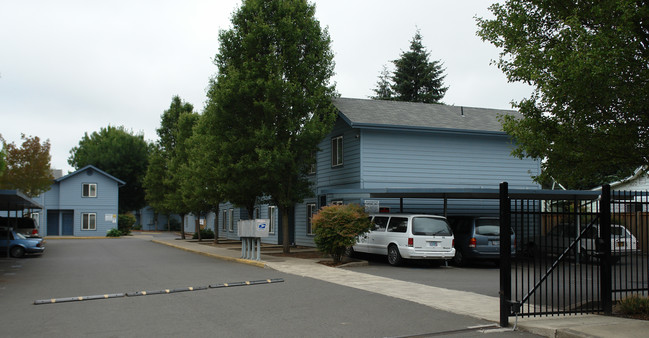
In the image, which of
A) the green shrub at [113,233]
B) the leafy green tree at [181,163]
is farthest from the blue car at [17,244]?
the green shrub at [113,233]

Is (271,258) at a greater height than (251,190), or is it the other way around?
(251,190)

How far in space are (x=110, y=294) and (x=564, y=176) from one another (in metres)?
9.80

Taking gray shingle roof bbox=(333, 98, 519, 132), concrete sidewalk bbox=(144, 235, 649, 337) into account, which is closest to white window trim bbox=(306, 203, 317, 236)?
gray shingle roof bbox=(333, 98, 519, 132)

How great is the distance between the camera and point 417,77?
5419 centimetres

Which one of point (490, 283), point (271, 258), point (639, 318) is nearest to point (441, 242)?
point (490, 283)

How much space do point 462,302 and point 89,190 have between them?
1939 inches

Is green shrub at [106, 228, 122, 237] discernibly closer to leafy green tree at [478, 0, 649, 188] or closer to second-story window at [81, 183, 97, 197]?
second-story window at [81, 183, 97, 197]

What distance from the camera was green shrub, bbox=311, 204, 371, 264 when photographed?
18.8m

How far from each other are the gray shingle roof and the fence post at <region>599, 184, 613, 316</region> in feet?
49.0

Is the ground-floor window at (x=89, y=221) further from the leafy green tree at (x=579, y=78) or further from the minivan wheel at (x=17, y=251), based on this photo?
the leafy green tree at (x=579, y=78)

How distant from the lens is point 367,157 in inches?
970

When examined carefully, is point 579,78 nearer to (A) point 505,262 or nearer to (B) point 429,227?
(A) point 505,262

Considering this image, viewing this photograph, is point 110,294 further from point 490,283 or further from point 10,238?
point 10,238

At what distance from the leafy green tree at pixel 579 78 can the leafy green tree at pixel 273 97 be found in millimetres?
12017
